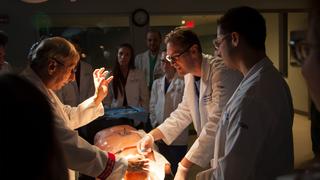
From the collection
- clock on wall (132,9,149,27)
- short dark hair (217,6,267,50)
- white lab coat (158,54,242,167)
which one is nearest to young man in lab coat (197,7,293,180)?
short dark hair (217,6,267,50)

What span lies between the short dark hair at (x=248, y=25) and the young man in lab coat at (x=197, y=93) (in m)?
0.41

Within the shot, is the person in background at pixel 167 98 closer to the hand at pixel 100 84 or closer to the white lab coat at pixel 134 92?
the white lab coat at pixel 134 92

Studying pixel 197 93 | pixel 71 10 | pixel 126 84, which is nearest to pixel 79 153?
pixel 197 93

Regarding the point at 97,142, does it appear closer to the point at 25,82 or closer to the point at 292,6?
the point at 25,82

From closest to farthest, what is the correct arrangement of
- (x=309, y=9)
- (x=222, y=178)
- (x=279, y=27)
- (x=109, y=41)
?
(x=309, y=9) < (x=222, y=178) < (x=109, y=41) < (x=279, y=27)

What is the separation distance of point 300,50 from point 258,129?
469 millimetres

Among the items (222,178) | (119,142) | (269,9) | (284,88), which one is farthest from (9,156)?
(269,9)

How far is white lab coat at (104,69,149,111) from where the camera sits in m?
3.78

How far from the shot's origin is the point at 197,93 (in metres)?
2.25

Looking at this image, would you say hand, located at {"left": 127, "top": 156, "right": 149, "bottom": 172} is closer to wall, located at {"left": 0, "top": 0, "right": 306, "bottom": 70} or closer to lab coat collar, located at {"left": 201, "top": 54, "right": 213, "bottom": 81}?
lab coat collar, located at {"left": 201, "top": 54, "right": 213, "bottom": 81}

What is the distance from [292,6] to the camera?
254 inches

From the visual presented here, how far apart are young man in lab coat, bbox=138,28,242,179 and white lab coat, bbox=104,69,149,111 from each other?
148 centimetres

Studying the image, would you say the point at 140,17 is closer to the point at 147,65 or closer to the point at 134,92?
the point at 147,65

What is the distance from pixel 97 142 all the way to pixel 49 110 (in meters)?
1.51
